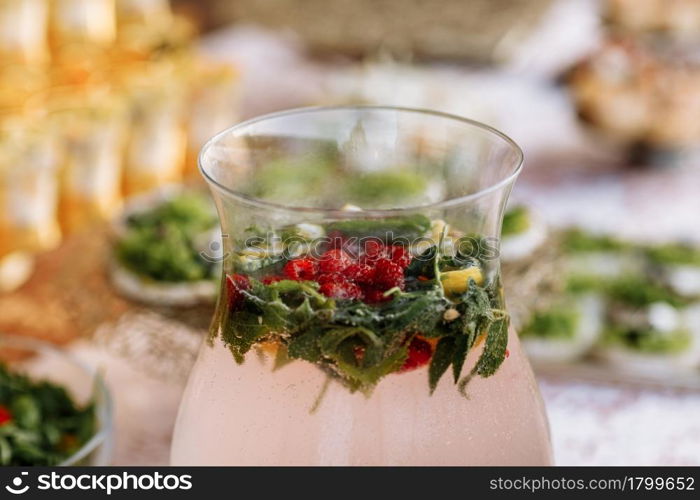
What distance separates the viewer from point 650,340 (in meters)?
0.90

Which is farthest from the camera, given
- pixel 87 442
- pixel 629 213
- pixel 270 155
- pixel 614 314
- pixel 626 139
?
pixel 626 139

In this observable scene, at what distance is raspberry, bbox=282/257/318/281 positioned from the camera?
0.44 m

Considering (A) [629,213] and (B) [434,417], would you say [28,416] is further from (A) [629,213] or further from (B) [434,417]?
(A) [629,213]

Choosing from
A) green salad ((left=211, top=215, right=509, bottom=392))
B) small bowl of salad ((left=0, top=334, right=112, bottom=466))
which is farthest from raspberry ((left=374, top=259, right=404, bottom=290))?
small bowl of salad ((left=0, top=334, right=112, bottom=466))

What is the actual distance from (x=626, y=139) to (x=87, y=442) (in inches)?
42.6

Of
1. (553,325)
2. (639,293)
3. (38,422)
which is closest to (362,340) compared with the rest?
(38,422)

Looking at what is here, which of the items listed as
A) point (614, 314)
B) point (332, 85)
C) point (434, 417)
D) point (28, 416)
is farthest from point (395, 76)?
point (434, 417)

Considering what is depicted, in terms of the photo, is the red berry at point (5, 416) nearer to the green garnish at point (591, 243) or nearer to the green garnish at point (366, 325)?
the green garnish at point (366, 325)

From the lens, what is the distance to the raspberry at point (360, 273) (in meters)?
0.44

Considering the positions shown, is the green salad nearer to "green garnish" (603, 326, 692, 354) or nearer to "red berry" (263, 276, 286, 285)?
"red berry" (263, 276, 286, 285)

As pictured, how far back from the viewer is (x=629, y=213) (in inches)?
A: 52.6

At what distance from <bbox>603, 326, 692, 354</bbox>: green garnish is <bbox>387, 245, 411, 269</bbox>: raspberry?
20.5 inches

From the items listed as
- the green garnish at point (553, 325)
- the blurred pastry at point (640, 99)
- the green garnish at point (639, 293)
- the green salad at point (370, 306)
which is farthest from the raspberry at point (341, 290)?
the blurred pastry at point (640, 99)

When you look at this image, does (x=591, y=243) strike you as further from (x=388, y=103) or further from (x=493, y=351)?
(x=493, y=351)
